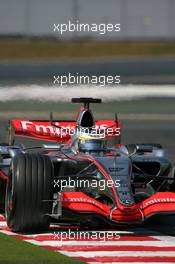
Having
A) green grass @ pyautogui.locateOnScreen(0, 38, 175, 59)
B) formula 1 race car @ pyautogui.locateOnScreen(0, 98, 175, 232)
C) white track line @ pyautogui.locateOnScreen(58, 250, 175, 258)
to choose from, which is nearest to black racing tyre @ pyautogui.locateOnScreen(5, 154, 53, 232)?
formula 1 race car @ pyautogui.locateOnScreen(0, 98, 175, 232)

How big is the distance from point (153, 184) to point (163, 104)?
22.5 m

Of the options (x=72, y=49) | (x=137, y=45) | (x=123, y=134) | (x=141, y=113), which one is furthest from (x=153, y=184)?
(x=137, y=45)

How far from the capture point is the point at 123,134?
27719mm

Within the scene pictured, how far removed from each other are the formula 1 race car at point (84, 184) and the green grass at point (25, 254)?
0.69 metres

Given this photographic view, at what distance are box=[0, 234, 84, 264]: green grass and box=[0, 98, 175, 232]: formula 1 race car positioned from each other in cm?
69

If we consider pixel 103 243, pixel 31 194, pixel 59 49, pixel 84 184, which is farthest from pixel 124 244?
pixel 59 49

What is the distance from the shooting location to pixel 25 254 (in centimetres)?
1281

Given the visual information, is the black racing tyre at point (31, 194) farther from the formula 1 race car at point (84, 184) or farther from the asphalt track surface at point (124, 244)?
the asphalt track surface at point (124, 244)

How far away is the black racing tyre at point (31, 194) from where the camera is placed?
46.5 ft

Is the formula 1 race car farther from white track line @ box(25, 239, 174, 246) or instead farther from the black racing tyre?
white track line @ box(25, 239, 174, 246)

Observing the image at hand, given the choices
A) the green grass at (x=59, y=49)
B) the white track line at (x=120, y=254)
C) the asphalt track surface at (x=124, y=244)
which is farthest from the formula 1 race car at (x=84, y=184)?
the green grass at (x=59, y=49)

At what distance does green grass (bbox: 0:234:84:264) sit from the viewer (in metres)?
12.3

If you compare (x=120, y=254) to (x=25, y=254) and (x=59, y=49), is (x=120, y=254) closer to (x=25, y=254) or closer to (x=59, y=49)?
(x=25, y=254)

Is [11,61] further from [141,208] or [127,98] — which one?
[141,208]
